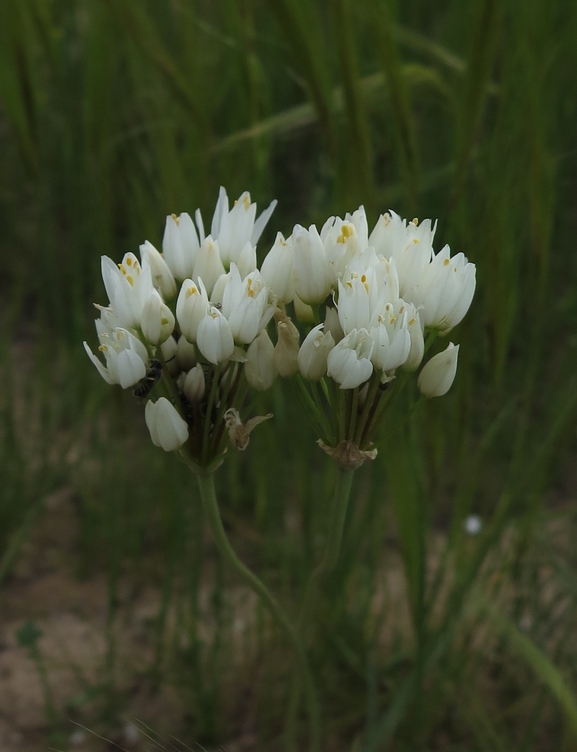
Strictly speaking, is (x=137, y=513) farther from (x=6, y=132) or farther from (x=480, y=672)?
(x=6, y=132)

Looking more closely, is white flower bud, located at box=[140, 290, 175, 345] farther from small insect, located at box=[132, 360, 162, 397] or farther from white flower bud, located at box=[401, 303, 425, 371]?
white flower bud, located at box=[401, 303, 425, 371]

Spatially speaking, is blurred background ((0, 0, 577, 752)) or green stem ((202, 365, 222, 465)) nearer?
green stem ((202, 365, 222, 465))

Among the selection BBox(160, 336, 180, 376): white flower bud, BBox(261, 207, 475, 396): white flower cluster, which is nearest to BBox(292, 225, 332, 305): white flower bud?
BBox(261, 207, 475, 396): white flower cluster

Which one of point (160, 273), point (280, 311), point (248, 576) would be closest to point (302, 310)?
point (280, 311)

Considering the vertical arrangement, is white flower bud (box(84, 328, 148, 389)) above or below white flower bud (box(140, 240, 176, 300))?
below

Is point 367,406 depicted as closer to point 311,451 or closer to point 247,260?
point 247,260

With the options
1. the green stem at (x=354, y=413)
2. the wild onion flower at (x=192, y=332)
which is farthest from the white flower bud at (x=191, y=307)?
the green stem at (x=354, y=413)
